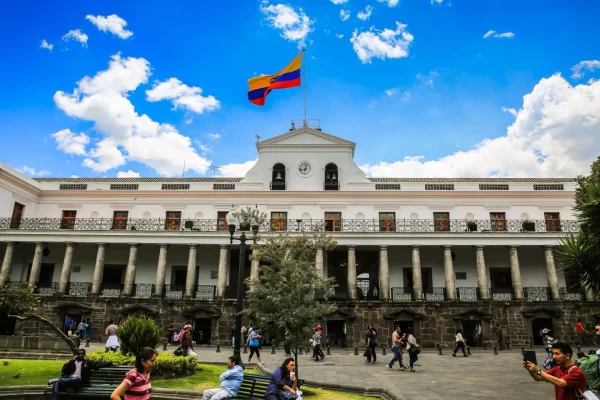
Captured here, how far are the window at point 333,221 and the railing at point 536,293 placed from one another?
45.0 feet

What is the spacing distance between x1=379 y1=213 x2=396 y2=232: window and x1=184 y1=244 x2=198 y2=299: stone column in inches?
540

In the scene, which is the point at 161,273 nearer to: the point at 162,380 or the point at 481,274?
the point at 162,380

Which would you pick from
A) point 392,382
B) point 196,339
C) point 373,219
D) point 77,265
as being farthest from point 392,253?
point 77,265

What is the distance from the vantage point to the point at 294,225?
1298 inches

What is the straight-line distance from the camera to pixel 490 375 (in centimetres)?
1609

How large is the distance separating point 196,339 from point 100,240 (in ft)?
32.4

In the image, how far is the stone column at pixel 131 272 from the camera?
30.1 metres

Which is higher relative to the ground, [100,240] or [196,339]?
[100,240]

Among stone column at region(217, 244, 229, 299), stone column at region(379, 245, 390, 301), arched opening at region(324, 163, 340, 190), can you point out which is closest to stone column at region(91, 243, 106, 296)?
stone column at region(217, 244, 229, 299)

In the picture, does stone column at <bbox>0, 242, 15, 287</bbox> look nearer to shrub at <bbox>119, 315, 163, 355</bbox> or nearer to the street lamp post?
shrub at <bbox>119, 315, 163, 355</bbox>

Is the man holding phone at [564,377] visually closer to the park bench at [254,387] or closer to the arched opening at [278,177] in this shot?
the park bench at [254,387]

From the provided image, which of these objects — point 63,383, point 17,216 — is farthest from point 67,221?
point 63,383

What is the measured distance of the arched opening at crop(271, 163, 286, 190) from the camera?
3462 centimetres

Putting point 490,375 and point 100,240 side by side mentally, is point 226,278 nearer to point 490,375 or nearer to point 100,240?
point 100,240
